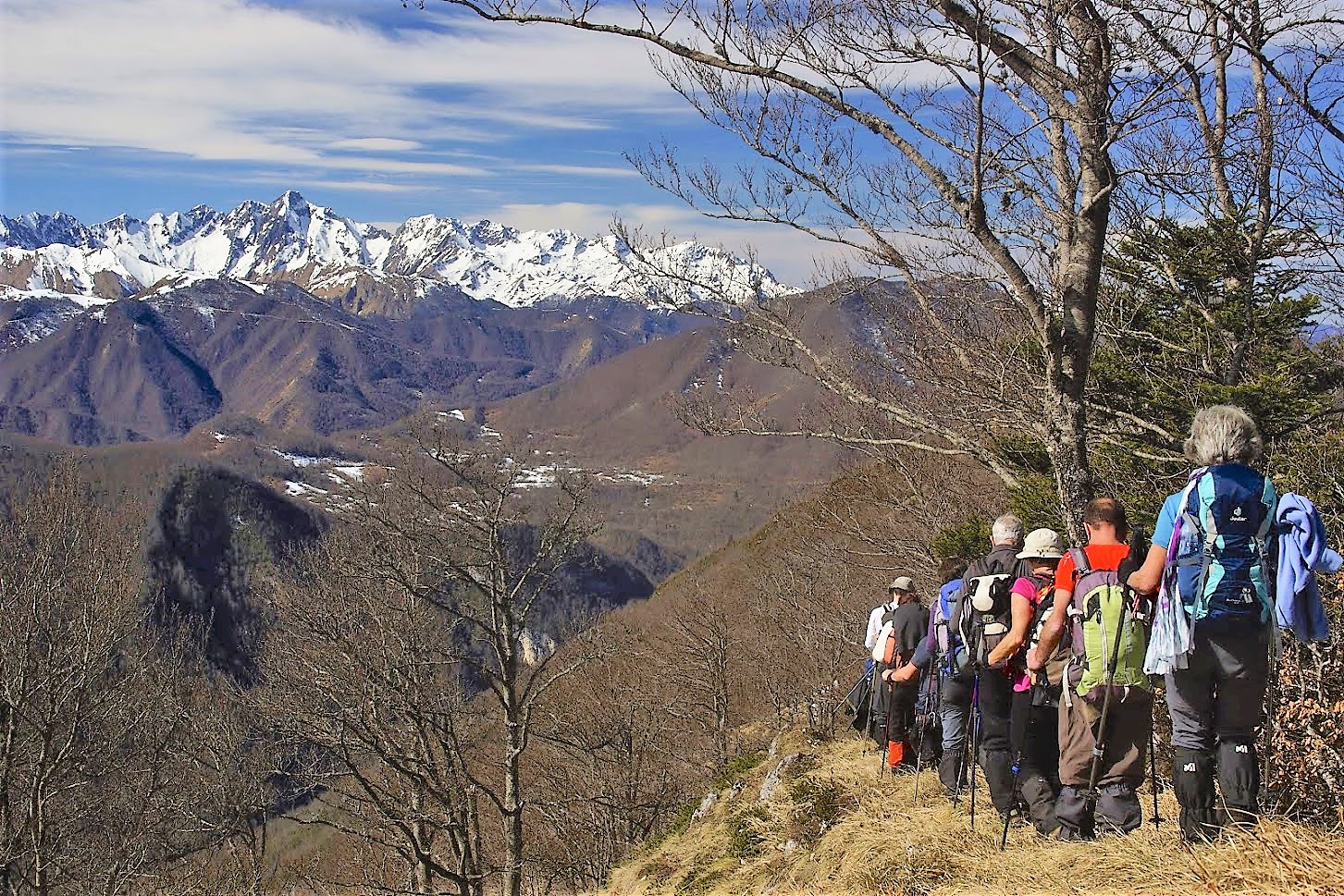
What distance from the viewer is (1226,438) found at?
473 centimetres

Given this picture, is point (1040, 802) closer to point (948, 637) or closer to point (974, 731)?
point (974, 731)

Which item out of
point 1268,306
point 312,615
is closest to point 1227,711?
point 1268,306

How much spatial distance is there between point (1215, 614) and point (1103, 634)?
80 centimetres

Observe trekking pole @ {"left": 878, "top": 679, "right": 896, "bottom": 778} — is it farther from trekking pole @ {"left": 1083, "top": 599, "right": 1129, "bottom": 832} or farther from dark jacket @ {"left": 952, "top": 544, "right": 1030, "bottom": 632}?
trekking pole @ {"left": 1083, "top": 599, "right": 1129, "bottom": 832}

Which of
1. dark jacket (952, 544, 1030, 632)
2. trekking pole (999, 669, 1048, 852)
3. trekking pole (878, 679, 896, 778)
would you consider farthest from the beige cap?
trekking pole (878, 679, 896, 778)

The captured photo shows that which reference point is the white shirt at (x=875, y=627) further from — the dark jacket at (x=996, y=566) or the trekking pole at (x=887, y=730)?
the dark jacket at (x=996, y=566)

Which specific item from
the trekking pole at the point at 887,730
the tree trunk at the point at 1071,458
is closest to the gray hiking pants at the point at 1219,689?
the tree trunk at the point at 1071,458

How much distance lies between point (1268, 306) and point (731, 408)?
7234 mm

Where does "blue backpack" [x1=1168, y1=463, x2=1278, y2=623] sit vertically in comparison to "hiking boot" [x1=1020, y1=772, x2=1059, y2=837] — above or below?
above

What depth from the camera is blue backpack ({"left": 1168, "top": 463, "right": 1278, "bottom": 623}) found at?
15.1 feet

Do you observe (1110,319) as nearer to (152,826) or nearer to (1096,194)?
(1096,194)

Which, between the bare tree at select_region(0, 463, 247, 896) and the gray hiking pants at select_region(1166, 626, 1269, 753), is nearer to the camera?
the gray hiking pants at select_region(1166, 626, 1269, 753)

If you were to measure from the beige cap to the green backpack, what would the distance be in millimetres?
391

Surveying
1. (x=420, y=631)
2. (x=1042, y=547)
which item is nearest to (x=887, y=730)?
(x=1042, y=547)
